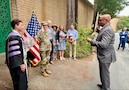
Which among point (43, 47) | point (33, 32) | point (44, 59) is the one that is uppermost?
point (33, 32)

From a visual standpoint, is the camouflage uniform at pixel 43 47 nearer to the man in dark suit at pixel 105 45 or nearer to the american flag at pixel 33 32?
the american flag at pixel 33 32

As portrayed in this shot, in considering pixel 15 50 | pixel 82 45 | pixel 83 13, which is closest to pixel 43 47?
pixel 15 50

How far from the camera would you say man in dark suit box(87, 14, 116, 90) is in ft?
15.8

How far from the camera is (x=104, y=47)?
4.79 meters

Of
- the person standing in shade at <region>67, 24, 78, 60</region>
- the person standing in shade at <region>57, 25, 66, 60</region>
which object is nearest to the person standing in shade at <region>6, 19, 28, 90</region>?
the person standing in shade at <region>57, 25, 66, 60</region>

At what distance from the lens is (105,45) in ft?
15.6

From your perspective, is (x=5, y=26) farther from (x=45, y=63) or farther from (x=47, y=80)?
(x=47, y=80)

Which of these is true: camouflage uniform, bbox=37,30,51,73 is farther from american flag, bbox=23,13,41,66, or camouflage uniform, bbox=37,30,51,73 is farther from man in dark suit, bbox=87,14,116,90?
man in dark suit, bbox=87,14,116,90

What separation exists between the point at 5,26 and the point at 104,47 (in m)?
3.96

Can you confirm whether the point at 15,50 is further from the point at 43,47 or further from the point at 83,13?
the point at 83,13

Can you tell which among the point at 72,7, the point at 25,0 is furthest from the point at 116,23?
the point at 25,0

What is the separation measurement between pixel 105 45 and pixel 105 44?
3cm

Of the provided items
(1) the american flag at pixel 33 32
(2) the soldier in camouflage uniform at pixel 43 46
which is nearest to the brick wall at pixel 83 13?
(2) the soldier in camouflage uniform at pixel 43 46

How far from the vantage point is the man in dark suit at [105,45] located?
4.80 m
